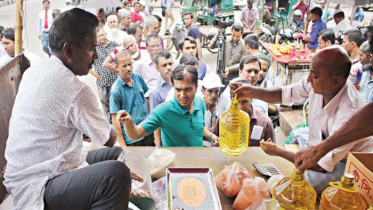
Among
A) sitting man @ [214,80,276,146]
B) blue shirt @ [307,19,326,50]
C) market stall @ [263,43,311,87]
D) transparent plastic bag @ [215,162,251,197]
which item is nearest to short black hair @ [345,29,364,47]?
market stall @ [263,43,311,87]

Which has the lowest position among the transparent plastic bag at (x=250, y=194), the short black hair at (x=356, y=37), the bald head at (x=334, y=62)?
the transparent plastic bag at (x=250, y=194)

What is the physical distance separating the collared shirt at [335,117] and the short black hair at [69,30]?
1.45 m

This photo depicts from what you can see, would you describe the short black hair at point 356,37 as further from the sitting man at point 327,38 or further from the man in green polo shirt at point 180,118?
the man in green polo shirt at point 180,118

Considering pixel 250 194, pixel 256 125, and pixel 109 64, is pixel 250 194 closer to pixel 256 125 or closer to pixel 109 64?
pixel 256 125

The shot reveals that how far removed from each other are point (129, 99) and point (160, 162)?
130cm

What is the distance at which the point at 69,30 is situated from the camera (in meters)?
1.66

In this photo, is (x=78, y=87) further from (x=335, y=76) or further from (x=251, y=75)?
(x=251, y=75)

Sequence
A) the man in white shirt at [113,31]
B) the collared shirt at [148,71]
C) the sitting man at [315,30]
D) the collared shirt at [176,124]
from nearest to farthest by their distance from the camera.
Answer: the collared shirt at [176,124]
the collared shirt at [148,71]
the man in white shirt at [113,31]
the sitting man at [315,30]

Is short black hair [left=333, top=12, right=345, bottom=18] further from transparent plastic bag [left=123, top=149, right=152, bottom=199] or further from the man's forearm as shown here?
transparent plastic bag [left=123, top=149, right=152, bottom=199]

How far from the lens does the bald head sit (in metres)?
1.90

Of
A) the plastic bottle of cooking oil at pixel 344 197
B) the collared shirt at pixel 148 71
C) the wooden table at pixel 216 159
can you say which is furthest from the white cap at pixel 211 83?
the plastic bottle of cooking oil at pixel 344 197

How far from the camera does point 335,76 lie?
6.30 feet

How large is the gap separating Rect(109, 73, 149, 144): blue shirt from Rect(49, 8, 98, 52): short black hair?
1524 millimetres

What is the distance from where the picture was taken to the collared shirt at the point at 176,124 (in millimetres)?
2535
